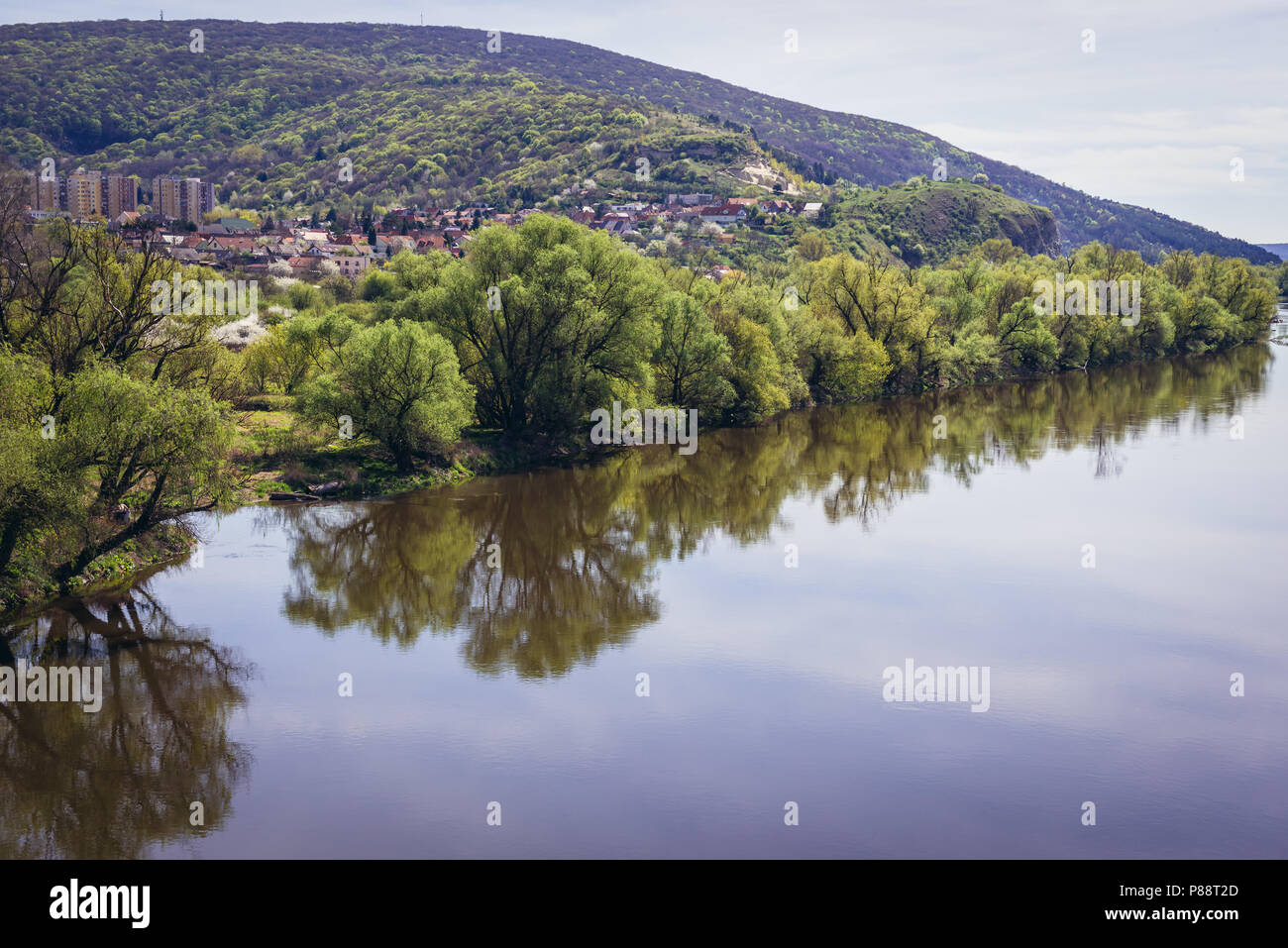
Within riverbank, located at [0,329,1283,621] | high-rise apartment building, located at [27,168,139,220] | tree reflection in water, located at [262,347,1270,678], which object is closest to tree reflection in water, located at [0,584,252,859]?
riverbank, located at [0,329,1283,621]

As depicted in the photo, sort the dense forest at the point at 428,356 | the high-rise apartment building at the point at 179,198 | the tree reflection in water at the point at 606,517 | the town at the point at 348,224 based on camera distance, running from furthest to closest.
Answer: the high-rise apartment building at the point at 179,198, the town at the point at 348,224, the tree reflection in water at the point at 606,517, the dense forest at the point at 428,356

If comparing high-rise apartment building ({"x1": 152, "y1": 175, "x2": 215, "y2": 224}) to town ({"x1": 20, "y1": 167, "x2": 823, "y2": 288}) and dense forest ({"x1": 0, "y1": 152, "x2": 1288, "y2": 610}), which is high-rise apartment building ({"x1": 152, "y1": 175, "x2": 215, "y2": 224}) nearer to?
town ({"x1": 20, "y1": 167, "x2": 823, "y2": 288})

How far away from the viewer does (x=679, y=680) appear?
2050 cm

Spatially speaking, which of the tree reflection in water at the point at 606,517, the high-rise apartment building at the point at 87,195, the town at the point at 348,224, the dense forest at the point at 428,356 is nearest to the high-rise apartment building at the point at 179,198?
the town at the point at 348,224

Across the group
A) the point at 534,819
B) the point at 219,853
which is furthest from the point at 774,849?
the point at 219,853

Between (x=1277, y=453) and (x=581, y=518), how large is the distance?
28254 millimetres

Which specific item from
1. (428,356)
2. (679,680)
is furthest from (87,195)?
(679,680)

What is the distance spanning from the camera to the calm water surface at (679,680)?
15398 mm

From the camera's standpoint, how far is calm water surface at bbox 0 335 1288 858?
50.5 feet

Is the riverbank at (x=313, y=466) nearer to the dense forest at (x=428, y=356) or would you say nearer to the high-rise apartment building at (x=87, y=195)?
the dense forest at (x=428, y=356)

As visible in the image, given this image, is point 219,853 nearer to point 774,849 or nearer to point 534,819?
point 534,819

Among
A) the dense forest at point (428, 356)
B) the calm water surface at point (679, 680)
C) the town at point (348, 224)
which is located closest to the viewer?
the calm water surface at point (679, 680)

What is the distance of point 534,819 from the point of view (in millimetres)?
15359

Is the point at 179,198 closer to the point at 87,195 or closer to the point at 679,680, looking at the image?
the point at 87,195
